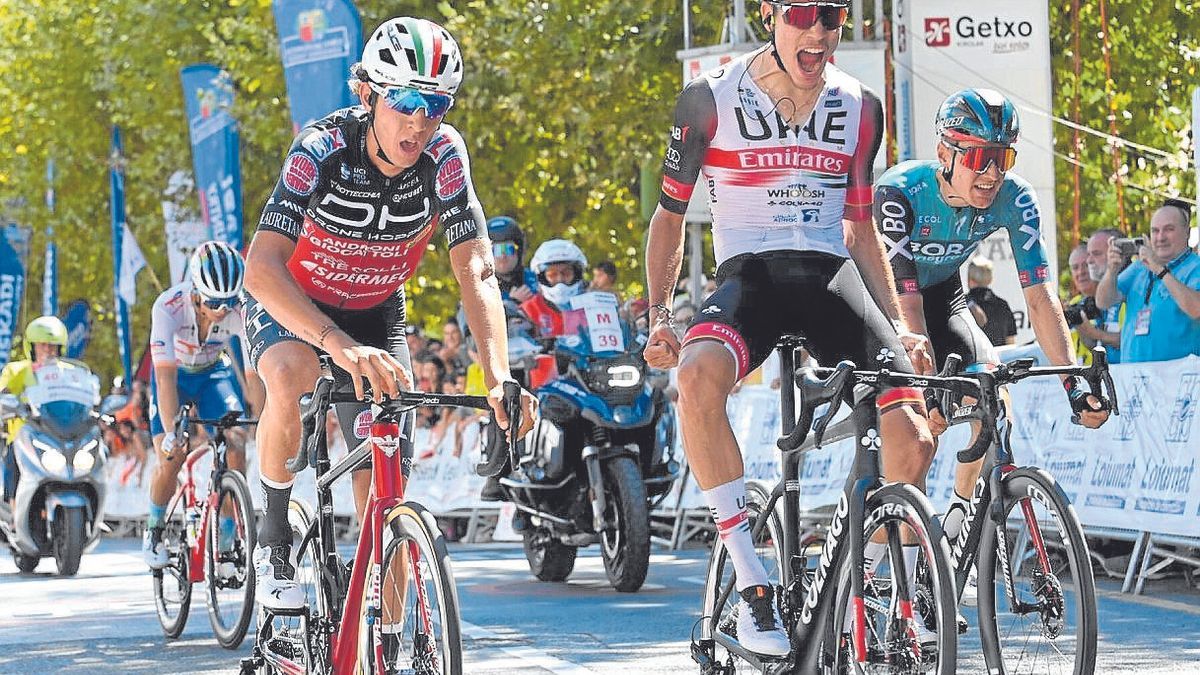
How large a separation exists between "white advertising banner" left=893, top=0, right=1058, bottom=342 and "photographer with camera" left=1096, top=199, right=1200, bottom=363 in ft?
15.9

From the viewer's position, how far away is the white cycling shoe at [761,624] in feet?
19.6

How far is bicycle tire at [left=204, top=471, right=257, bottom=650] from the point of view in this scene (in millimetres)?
9859

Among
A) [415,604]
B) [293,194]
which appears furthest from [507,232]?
[415,604]

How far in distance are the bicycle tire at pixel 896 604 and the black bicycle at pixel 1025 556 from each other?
1.56 ft

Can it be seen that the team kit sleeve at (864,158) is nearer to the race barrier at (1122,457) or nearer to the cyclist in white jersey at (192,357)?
the race barrier at (1122,457)

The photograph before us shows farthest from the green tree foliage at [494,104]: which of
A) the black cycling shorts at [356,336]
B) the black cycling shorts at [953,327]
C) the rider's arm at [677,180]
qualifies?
the rider's arm at [677,180]

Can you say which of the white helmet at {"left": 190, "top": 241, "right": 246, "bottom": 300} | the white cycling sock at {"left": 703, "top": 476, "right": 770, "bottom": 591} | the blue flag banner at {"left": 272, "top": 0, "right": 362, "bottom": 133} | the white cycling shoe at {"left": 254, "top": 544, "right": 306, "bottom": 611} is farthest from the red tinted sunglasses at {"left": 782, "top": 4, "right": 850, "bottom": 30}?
the blue flag banner at {"left": 272, "top": 0, "right": 362, "bottom": 133}

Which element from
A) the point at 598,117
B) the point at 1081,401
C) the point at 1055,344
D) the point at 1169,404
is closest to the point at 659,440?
the point at 1169,404

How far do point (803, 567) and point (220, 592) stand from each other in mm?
4766

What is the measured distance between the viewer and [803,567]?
20.4 feet

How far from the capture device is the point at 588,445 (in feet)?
40.0

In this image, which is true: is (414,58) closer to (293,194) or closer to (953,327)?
(293,194)

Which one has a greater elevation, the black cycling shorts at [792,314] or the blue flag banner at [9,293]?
the blue flag banner at [9,293]

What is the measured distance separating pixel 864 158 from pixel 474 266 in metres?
1.27
